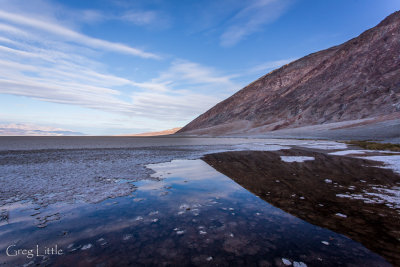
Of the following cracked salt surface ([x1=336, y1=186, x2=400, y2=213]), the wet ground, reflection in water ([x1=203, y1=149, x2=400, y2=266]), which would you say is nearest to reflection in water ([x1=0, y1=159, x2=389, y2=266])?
the wet ground

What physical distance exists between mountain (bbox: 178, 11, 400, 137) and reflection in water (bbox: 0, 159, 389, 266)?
41.5 metres

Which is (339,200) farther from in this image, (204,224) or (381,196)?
(204,224)

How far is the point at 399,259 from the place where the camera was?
296 centimetres

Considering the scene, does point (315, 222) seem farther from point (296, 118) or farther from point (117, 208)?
point (296, 118)

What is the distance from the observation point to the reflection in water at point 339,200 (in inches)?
144

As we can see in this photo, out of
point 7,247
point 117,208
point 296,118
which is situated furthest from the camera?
point 296,118

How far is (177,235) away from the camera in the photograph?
3689 millimetres

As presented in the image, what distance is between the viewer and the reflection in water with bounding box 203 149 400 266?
3.66 metres

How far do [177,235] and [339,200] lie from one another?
14.0 ft

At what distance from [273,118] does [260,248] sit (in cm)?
8658

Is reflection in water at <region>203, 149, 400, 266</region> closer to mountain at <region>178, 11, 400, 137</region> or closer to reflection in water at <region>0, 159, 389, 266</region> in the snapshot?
reflection in water at <region>0, 159, 389, 266</region>

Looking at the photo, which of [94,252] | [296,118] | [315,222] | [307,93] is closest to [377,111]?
[296,118]

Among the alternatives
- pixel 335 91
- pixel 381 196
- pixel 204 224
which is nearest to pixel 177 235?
pixel 204 224

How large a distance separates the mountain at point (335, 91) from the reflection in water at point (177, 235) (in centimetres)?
4149
